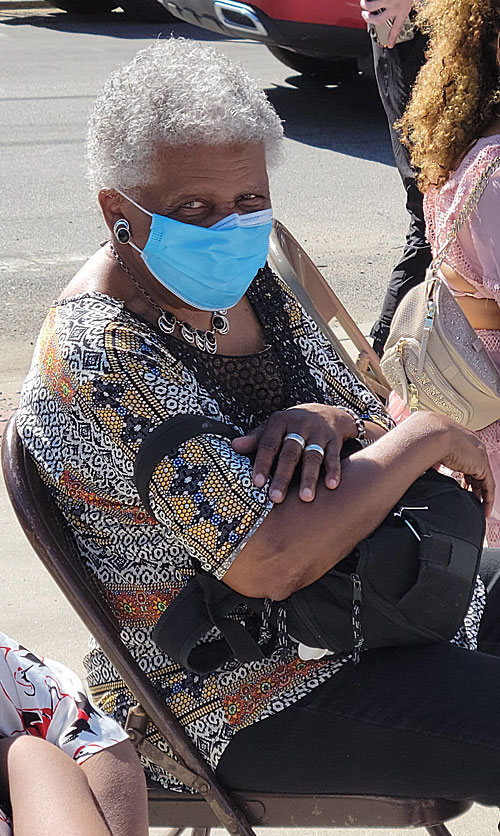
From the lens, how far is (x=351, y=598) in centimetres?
171

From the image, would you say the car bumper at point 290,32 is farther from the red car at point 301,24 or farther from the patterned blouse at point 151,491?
the patterned blouse at point 151,491

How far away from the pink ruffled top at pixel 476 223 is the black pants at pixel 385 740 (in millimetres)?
970

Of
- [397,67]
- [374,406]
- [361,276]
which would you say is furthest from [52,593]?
[361,276]

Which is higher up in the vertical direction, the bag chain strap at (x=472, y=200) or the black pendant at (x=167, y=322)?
the bag chain strap at (x=472, y=200)

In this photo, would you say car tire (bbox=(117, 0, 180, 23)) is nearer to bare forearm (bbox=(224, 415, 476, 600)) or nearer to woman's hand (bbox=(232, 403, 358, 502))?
woman's hand (bbox=(232, 403, 358, 502))

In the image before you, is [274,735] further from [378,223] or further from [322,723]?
[378,223]

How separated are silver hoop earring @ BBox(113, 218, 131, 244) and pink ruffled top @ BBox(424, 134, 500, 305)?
86cm

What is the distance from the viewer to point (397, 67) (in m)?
4.07

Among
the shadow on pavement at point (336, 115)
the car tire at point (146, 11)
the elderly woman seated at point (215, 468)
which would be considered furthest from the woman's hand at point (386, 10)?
the car tire at point (146, 11)

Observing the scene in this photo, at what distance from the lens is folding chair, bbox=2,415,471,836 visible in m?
1.74

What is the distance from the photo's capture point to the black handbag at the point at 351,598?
5.60 feet

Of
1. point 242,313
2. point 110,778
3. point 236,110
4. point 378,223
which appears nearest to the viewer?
point 110,778

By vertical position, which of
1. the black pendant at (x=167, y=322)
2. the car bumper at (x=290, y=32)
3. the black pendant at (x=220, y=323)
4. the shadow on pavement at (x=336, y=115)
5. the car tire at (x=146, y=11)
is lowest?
the car tire at (x=146, y=11)

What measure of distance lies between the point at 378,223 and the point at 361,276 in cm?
107
